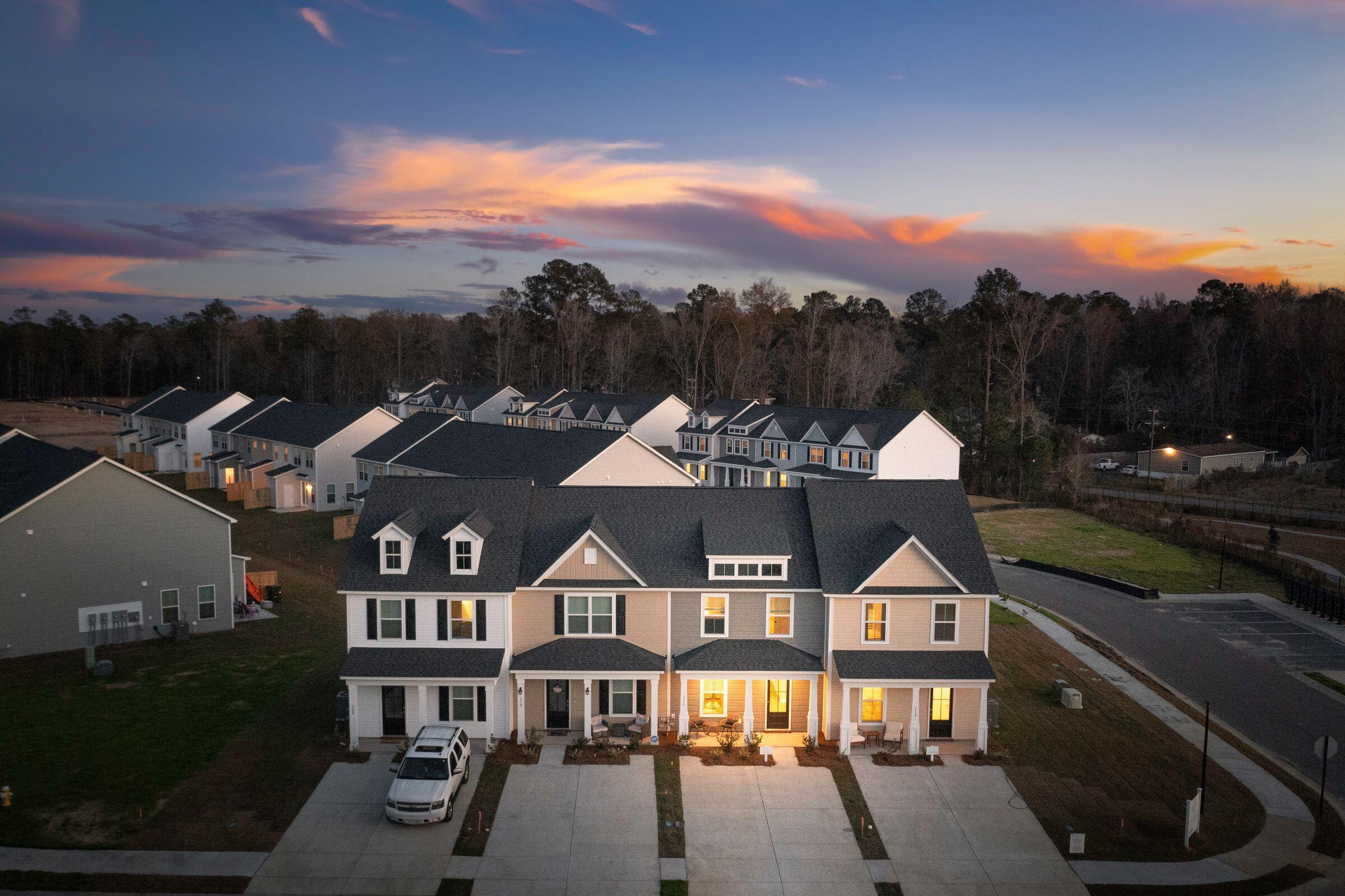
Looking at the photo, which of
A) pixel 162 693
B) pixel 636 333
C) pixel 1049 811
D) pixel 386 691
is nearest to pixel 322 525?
pixel 162 693

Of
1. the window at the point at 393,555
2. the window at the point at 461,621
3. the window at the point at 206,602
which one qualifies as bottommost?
the window at the point at 206,602

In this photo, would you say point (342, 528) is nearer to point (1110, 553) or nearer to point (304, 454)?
point (304, 454)

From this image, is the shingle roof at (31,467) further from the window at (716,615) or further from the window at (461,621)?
the window at (716,615)

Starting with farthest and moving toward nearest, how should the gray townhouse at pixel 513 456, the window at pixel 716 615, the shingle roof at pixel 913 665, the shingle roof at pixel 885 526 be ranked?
the gray townhouse at pixel 513 456 → the window at pixel 716 615 → the shingle roof at pixel 885 526 → the shingle roof at pixel 913 665

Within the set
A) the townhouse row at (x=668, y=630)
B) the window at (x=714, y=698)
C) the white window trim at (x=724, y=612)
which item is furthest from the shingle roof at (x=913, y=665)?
the window at (x=714, y=698)

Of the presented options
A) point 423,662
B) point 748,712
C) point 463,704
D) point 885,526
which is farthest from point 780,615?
point 423,662

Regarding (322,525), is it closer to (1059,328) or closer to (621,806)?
(621,806)

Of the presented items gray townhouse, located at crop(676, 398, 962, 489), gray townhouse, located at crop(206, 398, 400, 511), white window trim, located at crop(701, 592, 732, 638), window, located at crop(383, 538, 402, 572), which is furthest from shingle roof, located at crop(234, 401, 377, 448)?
white window trim, located at crop(701, 592, 732, 638)
